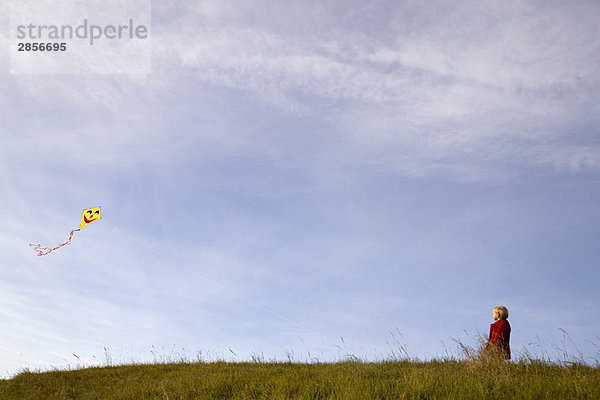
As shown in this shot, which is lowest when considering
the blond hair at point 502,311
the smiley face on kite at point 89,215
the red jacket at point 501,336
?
the red jacket at point 501,336

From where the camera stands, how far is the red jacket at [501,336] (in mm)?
10570

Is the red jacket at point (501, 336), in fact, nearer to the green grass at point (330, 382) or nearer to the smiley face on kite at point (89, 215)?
the green grass at point (330, 382)

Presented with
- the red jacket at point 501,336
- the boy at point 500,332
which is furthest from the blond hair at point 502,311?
the red jacket at point 501,336

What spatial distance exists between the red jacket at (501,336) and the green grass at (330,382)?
17.7 inches

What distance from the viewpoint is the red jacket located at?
1057cm

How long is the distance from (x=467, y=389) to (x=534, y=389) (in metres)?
1.13

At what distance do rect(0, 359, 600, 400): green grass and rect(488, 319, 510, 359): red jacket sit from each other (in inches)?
17.7

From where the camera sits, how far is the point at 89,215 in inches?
795

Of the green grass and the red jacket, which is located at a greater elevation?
the red jacket

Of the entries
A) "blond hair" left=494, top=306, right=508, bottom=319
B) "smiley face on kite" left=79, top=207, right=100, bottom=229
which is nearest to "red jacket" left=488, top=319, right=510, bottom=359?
"blond hair" left=494, top=306, right=508, bottom=319

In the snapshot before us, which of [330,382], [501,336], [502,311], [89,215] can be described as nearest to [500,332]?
[501,336]

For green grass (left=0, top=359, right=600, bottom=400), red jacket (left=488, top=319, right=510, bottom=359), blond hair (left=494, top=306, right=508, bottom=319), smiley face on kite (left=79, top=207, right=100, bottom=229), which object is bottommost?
green grass (left=0, top=359, right=600, bottom=400)

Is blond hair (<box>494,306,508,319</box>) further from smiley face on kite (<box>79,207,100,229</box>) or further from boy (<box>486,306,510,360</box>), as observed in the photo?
smiley face on kite (<box>79,207,100,229</box>)

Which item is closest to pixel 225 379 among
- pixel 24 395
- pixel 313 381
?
pixel 313 381
